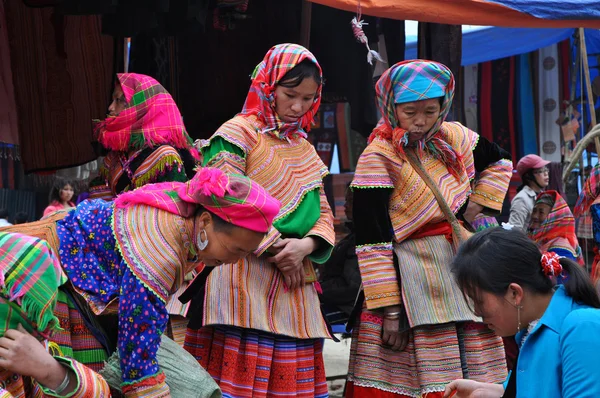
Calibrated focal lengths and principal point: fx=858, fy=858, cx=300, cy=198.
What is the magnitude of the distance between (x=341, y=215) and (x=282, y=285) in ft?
17.9

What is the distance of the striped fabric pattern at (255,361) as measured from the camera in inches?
144

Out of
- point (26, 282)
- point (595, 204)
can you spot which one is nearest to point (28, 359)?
point (26, 282)

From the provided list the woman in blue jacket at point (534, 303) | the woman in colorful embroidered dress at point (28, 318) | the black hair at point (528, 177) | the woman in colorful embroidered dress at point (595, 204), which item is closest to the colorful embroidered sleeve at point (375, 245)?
the woman in blue jacket at point (534, 303)

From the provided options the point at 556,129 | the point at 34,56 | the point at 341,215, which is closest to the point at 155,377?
the point at 34,56

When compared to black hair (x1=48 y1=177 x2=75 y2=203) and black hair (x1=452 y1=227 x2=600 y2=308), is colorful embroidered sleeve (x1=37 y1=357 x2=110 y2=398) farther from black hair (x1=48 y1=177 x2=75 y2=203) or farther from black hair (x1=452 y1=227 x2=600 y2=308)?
black hair (x1=48 y1=177 x2=75 y2=203)

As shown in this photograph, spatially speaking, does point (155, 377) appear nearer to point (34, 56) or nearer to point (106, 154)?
point (106, 154)

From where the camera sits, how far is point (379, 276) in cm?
402

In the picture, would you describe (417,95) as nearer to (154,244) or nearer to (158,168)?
(158,168)

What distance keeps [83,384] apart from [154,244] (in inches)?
21.8

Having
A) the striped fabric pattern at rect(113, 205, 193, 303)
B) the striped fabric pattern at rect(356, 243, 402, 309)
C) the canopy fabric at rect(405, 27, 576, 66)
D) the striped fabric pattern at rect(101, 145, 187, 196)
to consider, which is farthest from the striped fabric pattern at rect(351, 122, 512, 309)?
the canopy fabric at rect(405, 27, 576, 66)

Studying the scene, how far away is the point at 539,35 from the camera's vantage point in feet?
32.2

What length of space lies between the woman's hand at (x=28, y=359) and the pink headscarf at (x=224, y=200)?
2.32 ft

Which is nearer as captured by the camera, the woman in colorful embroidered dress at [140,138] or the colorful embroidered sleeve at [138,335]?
the colorful embroidered sleeve at [138,335]

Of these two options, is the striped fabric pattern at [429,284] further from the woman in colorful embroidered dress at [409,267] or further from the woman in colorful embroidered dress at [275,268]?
the woman in colorful embroidered dress at [275,268]
